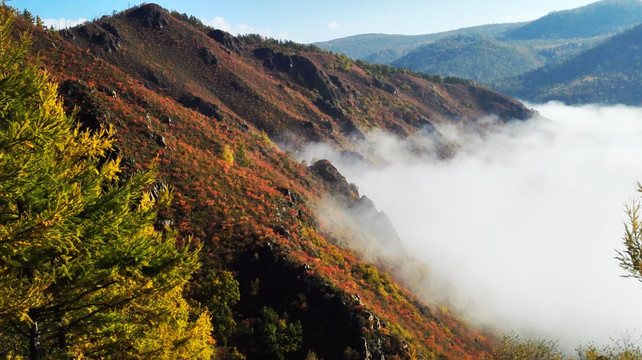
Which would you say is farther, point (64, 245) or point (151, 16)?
point (151, 16)

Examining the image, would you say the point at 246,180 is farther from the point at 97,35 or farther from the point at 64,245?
the point at 97,35

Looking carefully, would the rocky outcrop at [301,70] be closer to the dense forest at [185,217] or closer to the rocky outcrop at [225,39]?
the dense forest at [185,217]

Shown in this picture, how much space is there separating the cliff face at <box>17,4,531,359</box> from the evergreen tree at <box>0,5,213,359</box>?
1882 cm

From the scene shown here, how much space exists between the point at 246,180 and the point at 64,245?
4096 centimetres

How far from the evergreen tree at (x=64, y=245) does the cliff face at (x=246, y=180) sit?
18.8 m

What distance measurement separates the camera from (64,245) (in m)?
5.95

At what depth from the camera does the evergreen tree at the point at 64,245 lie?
5.81 metres

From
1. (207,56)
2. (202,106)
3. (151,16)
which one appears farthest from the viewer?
(151,16)

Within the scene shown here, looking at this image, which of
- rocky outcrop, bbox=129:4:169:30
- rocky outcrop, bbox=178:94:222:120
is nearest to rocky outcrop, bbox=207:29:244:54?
rocky outcrop, bbox=129:4:169:30

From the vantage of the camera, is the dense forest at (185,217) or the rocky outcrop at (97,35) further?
the rocky outcrop at (97,35)

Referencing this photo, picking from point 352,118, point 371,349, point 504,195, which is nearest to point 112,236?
point 371,349

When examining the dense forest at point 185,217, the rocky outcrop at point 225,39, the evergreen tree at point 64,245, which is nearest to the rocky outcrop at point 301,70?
the dense forest at point 185,217

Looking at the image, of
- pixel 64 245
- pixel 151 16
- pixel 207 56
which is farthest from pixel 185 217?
pixel 151 16

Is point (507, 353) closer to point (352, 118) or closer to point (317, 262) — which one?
point (317, 262)
